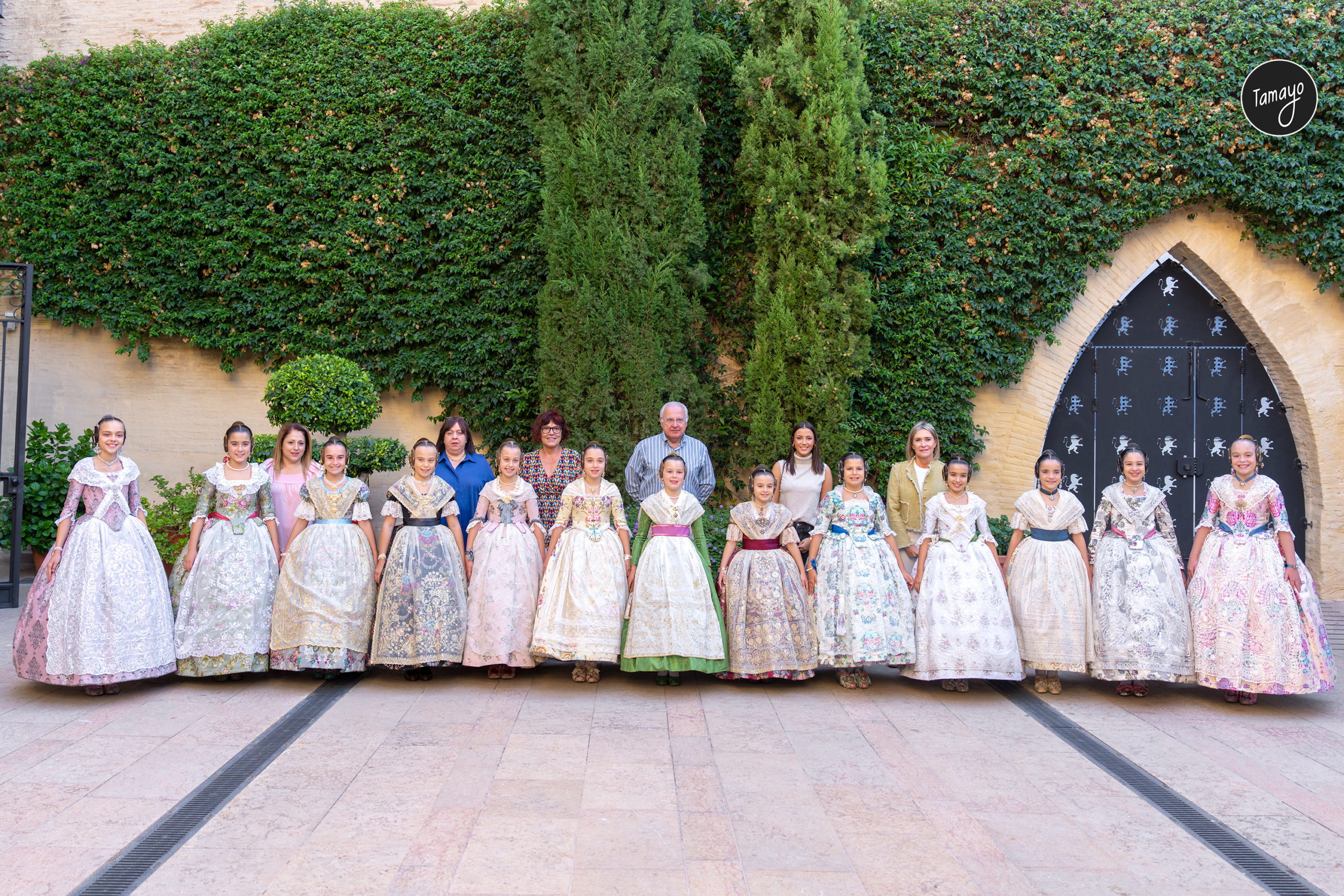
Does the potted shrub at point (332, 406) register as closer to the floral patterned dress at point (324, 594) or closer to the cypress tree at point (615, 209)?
A: the cypress tree at point (615, 209)

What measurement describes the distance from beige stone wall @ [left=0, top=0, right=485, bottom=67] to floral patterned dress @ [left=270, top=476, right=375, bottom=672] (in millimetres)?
5997

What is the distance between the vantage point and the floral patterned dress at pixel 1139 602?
546 centimetres

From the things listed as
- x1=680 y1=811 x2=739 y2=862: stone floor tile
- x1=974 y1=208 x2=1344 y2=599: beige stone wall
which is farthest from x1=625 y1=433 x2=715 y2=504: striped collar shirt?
x1=974 y1=208 x2=1344 y2=599: beige stone wall

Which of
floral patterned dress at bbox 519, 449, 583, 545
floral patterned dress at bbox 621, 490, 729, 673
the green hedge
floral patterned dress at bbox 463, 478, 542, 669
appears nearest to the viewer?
floral patterned dress at bbox 621, 490, 729, 673

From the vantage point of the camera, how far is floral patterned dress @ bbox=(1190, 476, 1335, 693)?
5.30 meters

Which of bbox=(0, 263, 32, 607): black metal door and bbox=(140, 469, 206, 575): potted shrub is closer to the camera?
bbox=(0, 263, 32, 607): black metal door

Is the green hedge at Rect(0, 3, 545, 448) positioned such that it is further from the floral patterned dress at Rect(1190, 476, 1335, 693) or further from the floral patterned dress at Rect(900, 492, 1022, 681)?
the floral patterned dress at Rect(1190, 476, 1335, 693)

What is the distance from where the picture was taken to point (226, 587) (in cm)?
554

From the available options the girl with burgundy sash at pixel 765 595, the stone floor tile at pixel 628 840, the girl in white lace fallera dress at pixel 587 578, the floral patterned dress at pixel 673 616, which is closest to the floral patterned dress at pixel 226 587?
the girl in white lace fallera dress at pixel 587 578

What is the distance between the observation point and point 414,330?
889 centimetres

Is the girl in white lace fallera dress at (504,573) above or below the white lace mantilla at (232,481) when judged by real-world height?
below

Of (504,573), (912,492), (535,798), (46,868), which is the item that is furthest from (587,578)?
(46,868)

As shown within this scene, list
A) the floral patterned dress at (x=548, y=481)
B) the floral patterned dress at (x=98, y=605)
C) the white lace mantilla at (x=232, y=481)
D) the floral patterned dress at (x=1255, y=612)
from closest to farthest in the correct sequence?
the floral patterned dress at (x=98, y=605)
the floral patterned dress at (x=1255, y=612)
the white lace mantilla at (x=232, y=481)
the floral patterned dress at (x=548, y=481)

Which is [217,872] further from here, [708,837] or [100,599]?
[100,599]
